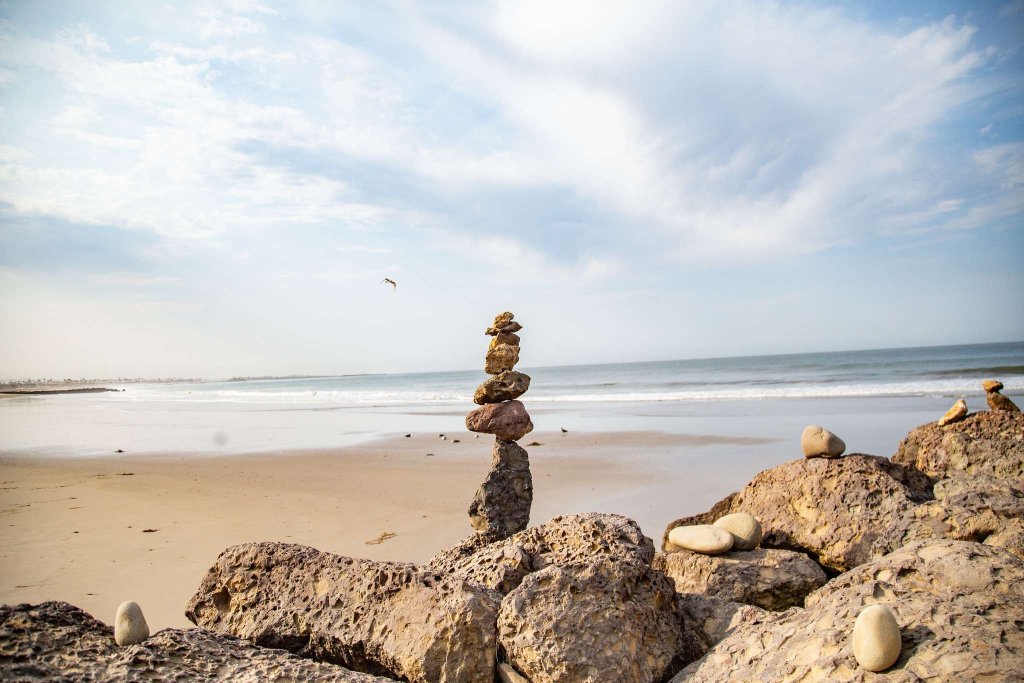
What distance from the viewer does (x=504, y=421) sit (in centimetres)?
512

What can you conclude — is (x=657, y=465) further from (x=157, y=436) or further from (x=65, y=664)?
(x=157, y=436)

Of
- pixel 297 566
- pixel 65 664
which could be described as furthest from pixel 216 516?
pixel 65 664

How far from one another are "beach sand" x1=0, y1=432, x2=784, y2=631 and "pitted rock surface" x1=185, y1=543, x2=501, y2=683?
128cm

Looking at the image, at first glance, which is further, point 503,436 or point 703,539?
point 503,436

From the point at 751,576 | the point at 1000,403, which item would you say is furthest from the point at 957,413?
the point at 751,576

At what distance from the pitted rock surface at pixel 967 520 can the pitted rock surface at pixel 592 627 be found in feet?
6.10

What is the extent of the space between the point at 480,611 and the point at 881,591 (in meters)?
1.90

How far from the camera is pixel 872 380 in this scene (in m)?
33.2

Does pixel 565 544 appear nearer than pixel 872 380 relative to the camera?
Yes

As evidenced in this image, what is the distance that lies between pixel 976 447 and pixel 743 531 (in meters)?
3.44

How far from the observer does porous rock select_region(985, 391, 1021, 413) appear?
→ 21.1 feet

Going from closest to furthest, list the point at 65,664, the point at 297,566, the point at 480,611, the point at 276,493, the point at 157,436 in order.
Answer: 1. the point at 65,664
2. the point at 480,611
3. the point at 297,566
4. the point at 276,493
5. the point at 157,436

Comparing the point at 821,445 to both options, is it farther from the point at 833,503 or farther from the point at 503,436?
the point at 503,436

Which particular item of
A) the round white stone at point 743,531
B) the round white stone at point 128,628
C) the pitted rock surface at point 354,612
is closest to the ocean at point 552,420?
the round white stone at point 743,531
